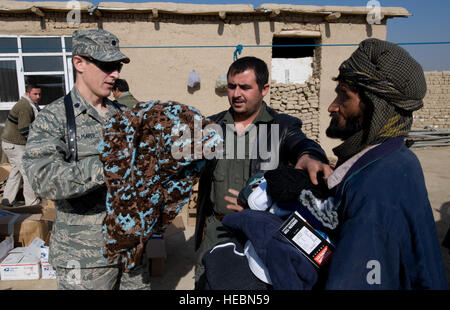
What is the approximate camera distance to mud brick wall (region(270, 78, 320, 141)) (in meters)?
8.11

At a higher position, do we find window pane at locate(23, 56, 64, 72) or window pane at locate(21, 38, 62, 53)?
window pane at locate(21, 38, 62, 53)

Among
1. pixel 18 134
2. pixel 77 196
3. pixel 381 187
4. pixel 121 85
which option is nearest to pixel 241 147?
pixel 77 196

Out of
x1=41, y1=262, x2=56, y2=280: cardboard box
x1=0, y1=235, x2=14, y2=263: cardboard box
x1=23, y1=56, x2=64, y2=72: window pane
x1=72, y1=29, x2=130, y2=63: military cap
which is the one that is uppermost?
x1=23, y1=56, x2=64, y2=72: window pane

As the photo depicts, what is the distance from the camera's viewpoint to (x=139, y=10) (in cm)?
670

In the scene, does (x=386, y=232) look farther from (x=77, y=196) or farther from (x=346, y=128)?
(x=77, y=196)

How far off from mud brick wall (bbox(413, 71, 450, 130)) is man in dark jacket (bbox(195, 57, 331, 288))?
1739cm

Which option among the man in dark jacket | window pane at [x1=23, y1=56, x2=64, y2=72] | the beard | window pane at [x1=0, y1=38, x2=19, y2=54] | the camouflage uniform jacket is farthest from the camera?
window pane at [x1=23, y1=56, x2=64, y2=72]

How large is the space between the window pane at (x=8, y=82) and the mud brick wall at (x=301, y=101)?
21.1 feet

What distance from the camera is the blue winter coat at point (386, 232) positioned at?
1.00 m

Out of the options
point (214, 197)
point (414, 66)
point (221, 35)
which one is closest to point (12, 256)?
point (214, 197)

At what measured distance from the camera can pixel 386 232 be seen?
3.35 feet

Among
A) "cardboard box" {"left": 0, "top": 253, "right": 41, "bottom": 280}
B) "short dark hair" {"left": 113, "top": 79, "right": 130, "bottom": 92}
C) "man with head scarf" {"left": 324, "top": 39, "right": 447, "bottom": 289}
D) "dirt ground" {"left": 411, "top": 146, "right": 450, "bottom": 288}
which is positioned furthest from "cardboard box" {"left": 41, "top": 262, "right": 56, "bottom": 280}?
"dirt ground" {"left": 411, "top": 146, "right": 450, "bottom": 288}

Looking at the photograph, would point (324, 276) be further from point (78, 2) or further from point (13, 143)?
point (78, 2)

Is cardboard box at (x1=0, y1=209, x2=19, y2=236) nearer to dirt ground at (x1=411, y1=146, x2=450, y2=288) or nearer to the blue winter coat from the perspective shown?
the blue winter coat
